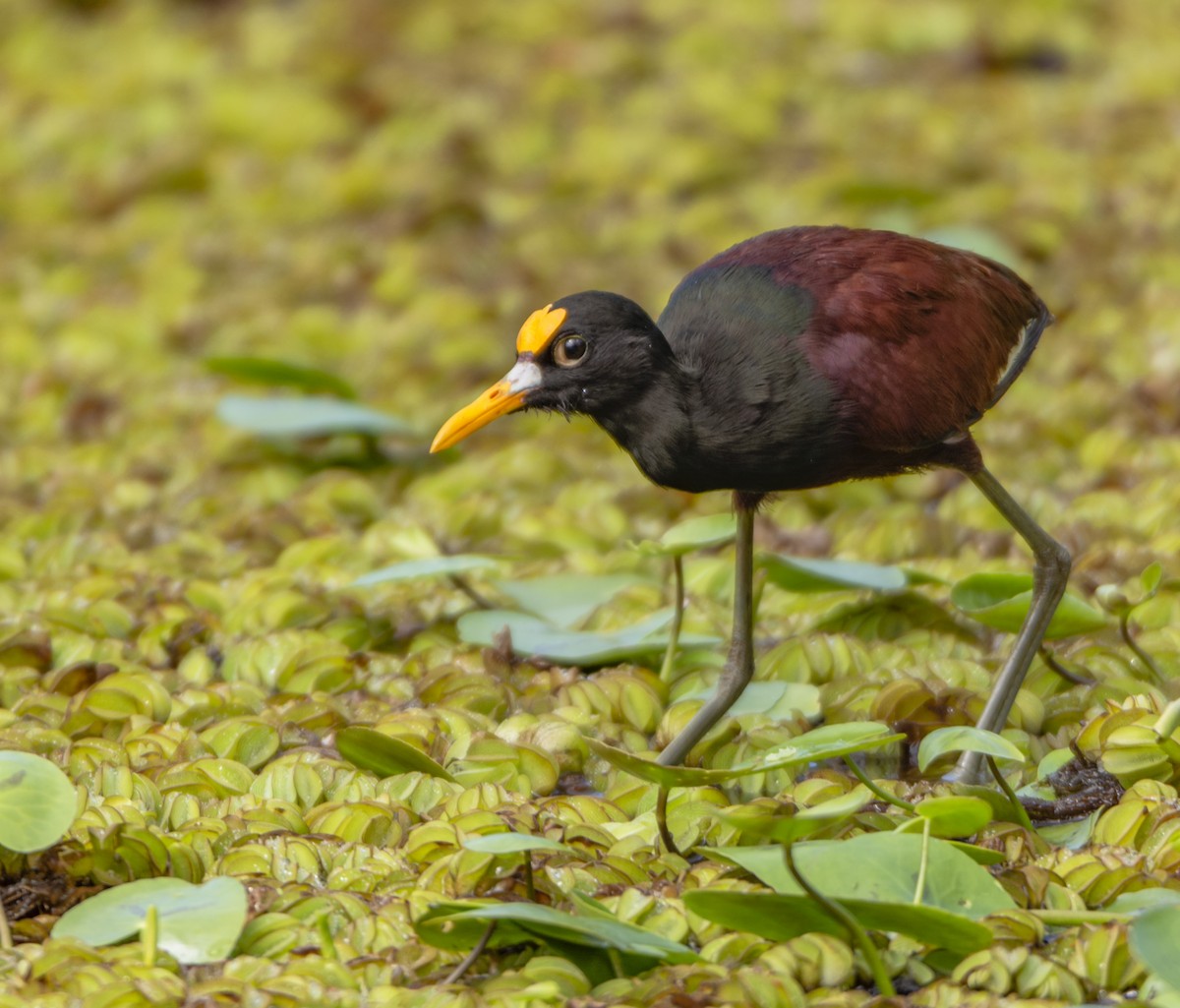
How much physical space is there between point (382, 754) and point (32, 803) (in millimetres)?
593

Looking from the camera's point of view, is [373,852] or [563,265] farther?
[563,265]

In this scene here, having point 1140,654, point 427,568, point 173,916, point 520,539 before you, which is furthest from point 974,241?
point 173,916

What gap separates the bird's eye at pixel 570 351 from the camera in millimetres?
2789

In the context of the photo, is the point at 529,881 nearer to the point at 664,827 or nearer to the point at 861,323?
the point at 664,827

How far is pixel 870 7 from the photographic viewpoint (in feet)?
24.9

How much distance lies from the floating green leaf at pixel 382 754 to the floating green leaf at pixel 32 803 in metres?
0.46

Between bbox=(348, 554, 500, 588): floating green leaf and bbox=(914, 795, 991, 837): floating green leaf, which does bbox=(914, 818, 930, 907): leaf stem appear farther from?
bbox=(348, 554, 500, 588): floating green leaf

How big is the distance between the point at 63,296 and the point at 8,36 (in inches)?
108

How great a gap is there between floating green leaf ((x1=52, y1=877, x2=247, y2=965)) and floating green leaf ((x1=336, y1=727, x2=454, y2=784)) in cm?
34

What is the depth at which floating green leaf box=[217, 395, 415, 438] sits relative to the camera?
14.6ft

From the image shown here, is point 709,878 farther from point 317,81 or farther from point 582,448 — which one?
point 317,81

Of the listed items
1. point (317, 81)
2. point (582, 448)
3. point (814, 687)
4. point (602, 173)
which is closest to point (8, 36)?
point (317, 81)

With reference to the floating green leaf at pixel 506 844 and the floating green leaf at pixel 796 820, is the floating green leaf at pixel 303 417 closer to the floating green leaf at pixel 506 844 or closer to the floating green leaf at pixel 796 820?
the floating green leaf at pixel 506 844

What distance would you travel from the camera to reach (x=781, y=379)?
2742 millimetres
